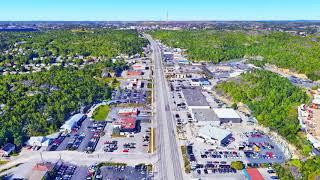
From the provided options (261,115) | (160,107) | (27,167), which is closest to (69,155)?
(27,167)

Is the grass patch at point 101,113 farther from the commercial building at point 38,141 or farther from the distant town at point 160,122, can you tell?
the commercial building at point 38,141

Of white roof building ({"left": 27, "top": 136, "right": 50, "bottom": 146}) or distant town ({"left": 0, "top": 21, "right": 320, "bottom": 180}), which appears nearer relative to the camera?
distant town ({"left": 0, "top": 21, "right": 320, "bottom": 180})

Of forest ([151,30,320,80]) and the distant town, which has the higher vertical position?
forest ([151,30,320,80])

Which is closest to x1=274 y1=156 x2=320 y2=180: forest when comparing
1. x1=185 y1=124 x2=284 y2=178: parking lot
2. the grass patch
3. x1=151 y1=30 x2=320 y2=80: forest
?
x1=185 y1=124 x2=284 y2=178: parking lot

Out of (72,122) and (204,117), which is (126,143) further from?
(204,117)

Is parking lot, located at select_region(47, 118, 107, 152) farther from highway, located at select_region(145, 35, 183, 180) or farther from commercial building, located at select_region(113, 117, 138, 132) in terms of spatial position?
highway, located at select_region(145, 35, 183, 180)

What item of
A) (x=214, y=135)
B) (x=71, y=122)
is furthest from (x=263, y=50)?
(x=71, y=122)
